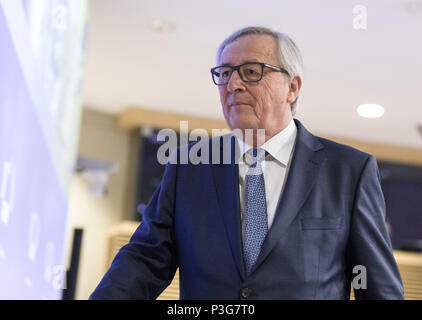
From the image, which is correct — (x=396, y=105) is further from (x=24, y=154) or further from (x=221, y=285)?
(x=221, y=285)

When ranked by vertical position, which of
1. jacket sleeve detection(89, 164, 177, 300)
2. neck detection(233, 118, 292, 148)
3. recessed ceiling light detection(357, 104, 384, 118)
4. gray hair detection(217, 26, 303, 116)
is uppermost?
recessed ceiling light detection(357, 104, 384, 118)

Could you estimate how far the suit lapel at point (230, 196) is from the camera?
1.10 metres

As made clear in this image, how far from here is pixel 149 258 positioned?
3.86 feet

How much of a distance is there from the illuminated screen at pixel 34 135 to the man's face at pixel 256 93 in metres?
0.58

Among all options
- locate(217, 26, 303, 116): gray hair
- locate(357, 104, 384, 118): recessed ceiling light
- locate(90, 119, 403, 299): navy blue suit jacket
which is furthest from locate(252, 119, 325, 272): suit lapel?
locate(357, 104, 384, 118): recessed ceiling light

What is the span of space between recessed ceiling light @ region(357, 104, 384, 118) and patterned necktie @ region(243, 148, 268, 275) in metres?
5.20

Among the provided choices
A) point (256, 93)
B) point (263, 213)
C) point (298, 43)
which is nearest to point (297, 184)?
point (263, 213)

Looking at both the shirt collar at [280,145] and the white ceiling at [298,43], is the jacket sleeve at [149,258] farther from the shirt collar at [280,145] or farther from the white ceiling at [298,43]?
the white ceiling at [298,43]

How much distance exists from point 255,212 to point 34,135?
46.5 inches

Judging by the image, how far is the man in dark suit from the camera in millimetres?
1073

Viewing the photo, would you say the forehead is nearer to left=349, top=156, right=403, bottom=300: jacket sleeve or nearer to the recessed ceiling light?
left=349, top=156, right=403, bottom=300: jacket sleeve

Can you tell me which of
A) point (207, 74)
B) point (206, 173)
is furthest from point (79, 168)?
point (206, 173)

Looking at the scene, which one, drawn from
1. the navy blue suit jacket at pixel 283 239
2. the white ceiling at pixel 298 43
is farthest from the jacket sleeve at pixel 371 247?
the white ceiling at pixel 298 43

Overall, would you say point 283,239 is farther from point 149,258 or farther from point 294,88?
point 294,88
